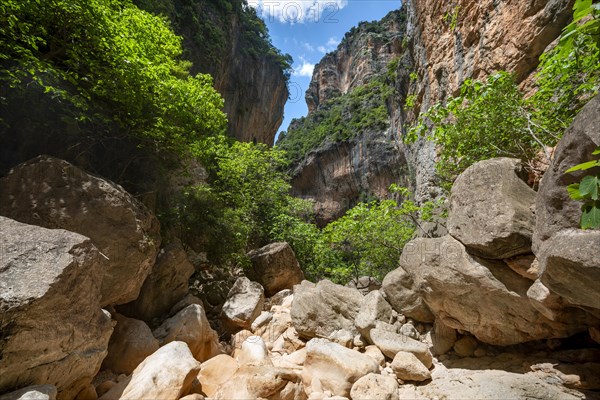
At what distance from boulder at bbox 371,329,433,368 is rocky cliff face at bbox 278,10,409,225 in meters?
17.2

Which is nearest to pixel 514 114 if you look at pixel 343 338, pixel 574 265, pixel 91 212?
pixel 574 265

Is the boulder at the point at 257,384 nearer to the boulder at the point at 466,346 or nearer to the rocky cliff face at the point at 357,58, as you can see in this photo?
the boulder at the point at 466,346

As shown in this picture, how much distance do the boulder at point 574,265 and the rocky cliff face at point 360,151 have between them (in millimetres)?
18360

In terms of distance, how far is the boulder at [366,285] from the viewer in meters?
10.6

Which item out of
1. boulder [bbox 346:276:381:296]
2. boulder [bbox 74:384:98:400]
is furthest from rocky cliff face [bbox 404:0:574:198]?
boulder [bbox 74:384:98:400]

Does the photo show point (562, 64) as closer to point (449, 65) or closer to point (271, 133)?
point (449, 65)

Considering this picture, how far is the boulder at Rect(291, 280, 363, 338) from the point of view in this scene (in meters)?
5.48

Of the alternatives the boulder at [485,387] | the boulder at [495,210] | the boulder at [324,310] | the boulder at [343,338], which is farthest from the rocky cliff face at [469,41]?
the boulder at [343,338]

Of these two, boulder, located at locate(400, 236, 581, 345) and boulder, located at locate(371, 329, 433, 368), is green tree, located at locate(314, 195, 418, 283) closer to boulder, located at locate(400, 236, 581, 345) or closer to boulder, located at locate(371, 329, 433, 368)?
boulder, located at locate(400, 236, 581, 345)

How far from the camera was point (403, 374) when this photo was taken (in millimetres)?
4043

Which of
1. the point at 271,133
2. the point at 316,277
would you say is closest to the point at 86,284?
the point at 316,277

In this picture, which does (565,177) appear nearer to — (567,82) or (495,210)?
(495,210)

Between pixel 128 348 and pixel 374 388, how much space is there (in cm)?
375

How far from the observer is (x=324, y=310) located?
5.68 metres
